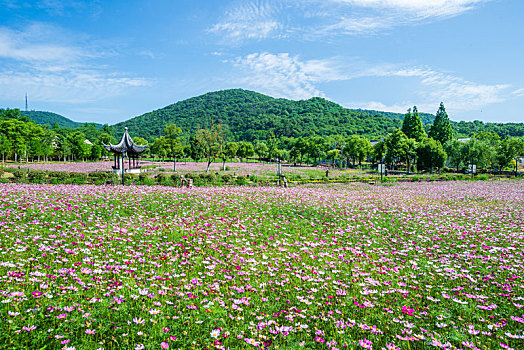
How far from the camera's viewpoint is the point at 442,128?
7194 cm

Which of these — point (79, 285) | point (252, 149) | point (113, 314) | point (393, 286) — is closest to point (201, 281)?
point (113, 314)

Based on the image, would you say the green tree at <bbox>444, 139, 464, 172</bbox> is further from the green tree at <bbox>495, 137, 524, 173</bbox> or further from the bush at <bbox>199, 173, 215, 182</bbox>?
the bush at <bbox>199, 173, 215, 182</bbox>

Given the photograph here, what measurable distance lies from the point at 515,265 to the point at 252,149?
321 feet

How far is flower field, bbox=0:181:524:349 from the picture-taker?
3697 mm

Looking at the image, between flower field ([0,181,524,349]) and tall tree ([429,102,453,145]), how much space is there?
71491 millimetres

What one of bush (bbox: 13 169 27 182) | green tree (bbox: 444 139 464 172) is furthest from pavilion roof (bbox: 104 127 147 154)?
green tree (bbox: 444 139 464 172)

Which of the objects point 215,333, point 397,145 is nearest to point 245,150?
point 397,145

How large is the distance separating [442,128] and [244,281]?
81.8 metres

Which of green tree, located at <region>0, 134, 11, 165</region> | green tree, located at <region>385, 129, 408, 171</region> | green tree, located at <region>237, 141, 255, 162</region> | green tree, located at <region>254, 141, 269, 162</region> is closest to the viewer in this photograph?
green tree, located at <region>0, 134, 11, 165</region>

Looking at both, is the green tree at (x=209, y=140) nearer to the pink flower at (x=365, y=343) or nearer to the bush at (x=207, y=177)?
the bush at (x=207, y=177)

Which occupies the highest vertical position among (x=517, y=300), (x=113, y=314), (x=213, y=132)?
(x=213, y=132)

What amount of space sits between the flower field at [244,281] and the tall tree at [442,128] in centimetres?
7149

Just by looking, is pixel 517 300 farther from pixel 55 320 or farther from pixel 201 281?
pixel 55 320

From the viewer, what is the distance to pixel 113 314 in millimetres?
3973
